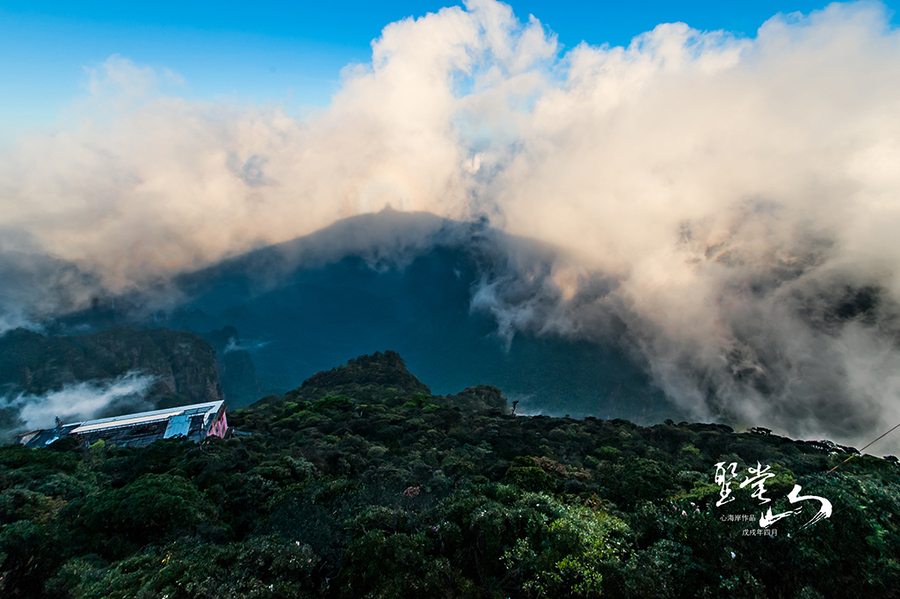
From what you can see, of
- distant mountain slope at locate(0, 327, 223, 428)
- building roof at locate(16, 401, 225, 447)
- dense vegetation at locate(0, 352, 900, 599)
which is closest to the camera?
dense vegetation at locate(0, 352, 900, 599)

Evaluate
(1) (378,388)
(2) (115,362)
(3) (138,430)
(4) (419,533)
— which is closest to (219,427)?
(3) (138,430)

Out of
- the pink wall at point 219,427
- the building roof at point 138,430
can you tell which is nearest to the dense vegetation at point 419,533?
the building roof at point 138,430

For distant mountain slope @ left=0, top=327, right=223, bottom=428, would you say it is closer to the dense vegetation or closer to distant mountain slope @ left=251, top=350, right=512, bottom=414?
distant mountain slope @ left=251, top=350, right=512, bottom=414

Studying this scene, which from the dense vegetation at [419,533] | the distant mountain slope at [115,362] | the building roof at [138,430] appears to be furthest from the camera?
the distant mountain slope at [115,362]

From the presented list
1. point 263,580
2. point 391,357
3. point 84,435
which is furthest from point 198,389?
point 263,580

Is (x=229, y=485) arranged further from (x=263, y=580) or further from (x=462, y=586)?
(x=462, y=586)

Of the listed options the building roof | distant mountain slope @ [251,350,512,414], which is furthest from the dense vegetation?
distant mountain slope @ [251,350,512,414]

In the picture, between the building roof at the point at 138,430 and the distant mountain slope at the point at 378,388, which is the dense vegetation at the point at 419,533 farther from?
the distant mountain slope at the point at 378,388
